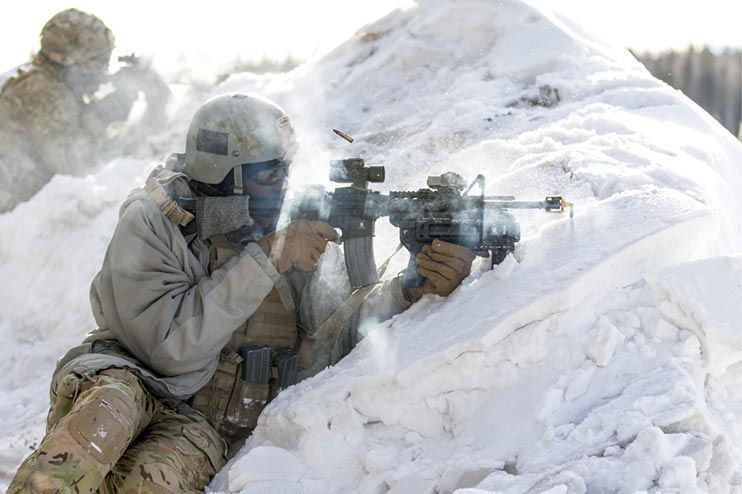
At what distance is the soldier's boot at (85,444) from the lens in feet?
10.1

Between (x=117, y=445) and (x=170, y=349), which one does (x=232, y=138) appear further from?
(x=117, y=445)

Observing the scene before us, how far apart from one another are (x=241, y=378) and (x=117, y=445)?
749 millimetres

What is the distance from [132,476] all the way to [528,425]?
1.48 m

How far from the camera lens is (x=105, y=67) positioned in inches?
355

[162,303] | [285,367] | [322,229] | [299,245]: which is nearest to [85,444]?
[162,303]

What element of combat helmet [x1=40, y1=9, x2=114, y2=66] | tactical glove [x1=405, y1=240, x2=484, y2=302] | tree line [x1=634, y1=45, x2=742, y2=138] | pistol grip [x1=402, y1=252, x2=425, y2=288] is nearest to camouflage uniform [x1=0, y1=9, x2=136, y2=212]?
combat helmet [x1=40, y1=9, x2=114, y2=66]

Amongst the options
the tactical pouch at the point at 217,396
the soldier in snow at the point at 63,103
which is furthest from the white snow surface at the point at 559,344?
the soldier in snow at the point at 63,103

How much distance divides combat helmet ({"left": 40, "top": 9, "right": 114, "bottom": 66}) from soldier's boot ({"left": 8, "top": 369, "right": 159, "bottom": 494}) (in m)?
6.22

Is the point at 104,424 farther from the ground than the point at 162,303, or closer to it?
closer to it

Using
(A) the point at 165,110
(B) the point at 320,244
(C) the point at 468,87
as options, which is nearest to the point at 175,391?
(B) the point at 320,244

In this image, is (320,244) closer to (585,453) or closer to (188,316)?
(188,316)

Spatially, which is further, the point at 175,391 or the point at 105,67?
the point at 105,67

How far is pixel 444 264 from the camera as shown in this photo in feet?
12.2

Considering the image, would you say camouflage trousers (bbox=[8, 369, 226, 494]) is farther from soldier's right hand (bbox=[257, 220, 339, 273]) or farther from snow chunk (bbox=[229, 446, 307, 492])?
soldier's right hand (bbox=[257, 220, 339, 273])
